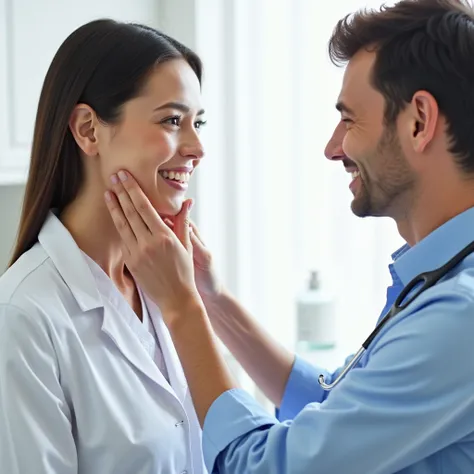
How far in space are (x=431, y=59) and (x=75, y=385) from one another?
26.9 inches

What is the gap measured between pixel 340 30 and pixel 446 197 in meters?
0.32

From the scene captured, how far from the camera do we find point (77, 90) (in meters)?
1.32

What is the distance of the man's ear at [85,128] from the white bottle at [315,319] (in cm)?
95

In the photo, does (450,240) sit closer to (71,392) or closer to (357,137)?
(357,137)

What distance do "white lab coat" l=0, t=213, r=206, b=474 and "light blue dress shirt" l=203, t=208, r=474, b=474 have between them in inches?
5.2

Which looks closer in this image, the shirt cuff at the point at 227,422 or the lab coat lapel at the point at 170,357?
the shirt cuff at the point at 227,422

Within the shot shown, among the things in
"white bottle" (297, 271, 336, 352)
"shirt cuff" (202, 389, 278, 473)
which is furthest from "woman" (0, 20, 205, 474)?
"white bottle" (297, 271, 336, 352)

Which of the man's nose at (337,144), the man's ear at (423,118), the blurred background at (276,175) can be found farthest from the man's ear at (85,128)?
the blurred background at (276,175)

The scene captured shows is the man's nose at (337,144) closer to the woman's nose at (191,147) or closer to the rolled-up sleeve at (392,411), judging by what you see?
the woman's nose at (191,147)

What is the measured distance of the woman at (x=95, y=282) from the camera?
1169mm

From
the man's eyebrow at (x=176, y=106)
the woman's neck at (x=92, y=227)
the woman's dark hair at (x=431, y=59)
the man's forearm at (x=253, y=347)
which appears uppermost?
the woman's dark hair at (x=431, y=59)

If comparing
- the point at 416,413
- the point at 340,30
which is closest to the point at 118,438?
the point at 416,413

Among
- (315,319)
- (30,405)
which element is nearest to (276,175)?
(315,319)

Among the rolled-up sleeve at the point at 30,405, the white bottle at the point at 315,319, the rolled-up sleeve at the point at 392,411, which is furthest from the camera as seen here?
the white bottle at the point at 315,319
